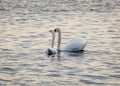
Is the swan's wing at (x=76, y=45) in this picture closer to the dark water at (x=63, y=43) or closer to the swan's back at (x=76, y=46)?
the swan's back at (x=76, y=46)

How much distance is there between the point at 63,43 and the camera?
83.8ft

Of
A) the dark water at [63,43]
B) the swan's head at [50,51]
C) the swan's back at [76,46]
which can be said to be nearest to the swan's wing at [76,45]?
the swan's back at [76,46]

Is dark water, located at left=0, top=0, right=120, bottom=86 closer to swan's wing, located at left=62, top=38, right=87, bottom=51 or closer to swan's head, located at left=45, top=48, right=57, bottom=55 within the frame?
swan's head, located at left=45, top=48, right=57, bottom=55

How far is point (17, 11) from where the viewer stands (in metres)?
40.3

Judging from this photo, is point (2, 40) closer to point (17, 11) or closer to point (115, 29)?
point (115, 29)

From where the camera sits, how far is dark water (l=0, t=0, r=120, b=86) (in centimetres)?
1692

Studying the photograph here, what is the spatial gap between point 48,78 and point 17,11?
24068mm

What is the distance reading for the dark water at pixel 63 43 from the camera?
55.5 ft

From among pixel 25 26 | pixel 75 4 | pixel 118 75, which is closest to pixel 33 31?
pixel 25 26

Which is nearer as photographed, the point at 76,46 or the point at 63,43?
the point at 76,46

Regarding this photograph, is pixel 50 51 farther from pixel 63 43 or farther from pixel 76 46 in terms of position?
pixel 63 43

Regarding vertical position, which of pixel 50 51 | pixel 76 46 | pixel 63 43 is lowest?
pixel 63 43

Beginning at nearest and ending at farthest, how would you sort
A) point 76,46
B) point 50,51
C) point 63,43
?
point 50,51 → point 76,46 → point 63,43

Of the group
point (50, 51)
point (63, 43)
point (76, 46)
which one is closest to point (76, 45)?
point (76, 46)
